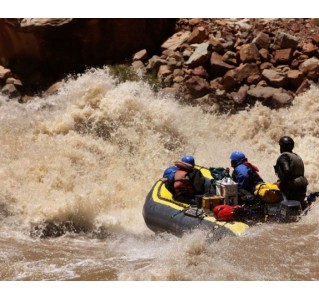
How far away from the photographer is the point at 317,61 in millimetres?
12617

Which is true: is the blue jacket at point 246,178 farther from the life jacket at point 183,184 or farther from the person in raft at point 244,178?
the life jacket at point 183,184

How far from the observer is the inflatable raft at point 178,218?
22.4 ft

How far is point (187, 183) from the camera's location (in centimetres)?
765

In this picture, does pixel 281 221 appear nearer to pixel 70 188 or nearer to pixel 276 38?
pixel 70 188

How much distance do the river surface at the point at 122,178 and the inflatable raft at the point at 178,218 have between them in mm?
156

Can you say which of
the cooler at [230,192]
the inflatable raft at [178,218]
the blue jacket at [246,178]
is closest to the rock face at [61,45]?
the inflatable raft at [178,218]

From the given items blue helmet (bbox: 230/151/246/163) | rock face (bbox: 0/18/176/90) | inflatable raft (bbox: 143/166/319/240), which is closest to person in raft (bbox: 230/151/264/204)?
blue helmet (bbox: 230/151/246/163)

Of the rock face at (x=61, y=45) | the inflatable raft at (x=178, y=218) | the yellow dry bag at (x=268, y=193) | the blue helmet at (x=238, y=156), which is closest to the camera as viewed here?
the inflatable raft at (x=178, y=218)

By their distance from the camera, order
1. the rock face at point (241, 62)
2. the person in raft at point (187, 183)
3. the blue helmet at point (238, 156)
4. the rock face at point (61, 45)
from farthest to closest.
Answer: the rock face at point (61, 45), the rock face at point (241, 62), the person in raft at point (187, 183), the blue helmet at point (238, 156)

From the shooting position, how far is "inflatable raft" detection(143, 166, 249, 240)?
→ 682 centimetres

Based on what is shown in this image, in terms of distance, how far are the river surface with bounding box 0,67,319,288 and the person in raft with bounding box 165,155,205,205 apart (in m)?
0.54

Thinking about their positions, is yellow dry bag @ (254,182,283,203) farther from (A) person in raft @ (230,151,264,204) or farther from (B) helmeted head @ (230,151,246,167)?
(B) helmeted head @ (230,151,246,167)

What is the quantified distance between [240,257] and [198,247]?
449 mm

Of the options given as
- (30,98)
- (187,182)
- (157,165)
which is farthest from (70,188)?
(30,98)
